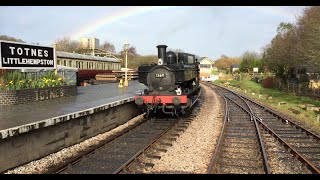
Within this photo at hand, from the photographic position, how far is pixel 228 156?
7504mm

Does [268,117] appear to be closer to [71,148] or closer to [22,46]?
[71,148]

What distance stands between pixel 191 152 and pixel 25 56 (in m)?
7.99

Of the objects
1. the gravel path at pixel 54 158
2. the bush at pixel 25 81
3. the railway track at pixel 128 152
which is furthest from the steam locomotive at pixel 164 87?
the bush at pixel 25 81

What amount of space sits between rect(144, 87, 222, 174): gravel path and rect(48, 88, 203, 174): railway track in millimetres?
243

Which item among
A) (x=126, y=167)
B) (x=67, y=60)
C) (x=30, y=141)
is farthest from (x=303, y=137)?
(x=67, y=60)

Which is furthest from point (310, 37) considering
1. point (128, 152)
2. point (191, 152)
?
point (128, 152)

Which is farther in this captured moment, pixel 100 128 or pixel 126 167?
pixel 100 128

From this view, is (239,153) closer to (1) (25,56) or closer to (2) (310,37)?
(1) (25,56)

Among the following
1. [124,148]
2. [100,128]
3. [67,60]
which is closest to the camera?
[124,148]

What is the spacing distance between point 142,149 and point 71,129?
7.72 ft

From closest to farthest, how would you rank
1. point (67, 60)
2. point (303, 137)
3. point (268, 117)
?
point (303, 137), point (268, 117), point (67, 60)

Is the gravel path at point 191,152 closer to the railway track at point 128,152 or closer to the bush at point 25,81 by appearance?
the railway track at point 128,152

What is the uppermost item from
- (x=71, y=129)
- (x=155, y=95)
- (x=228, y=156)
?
(x=155, y=95)

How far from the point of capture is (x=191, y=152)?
786 cm
